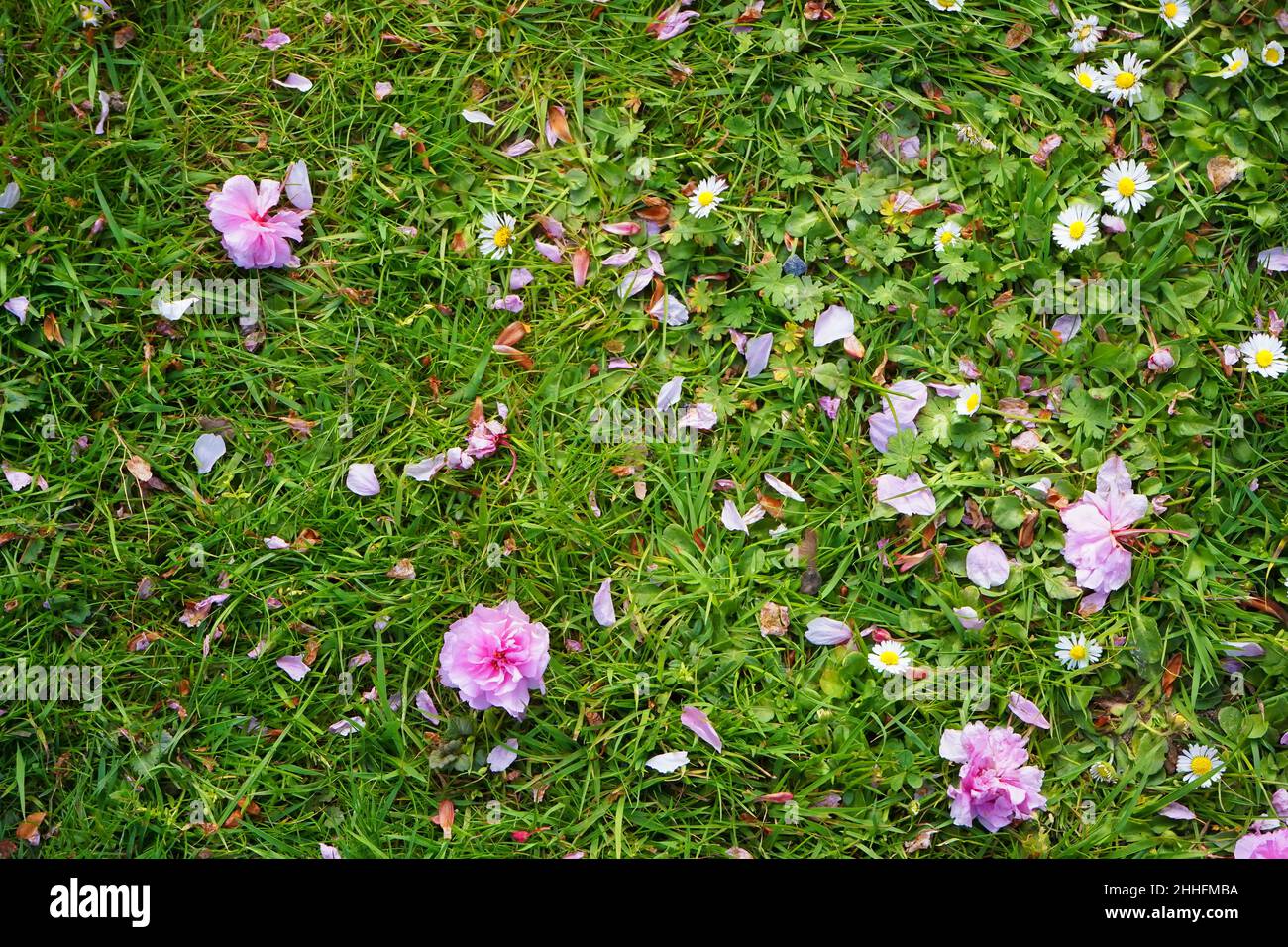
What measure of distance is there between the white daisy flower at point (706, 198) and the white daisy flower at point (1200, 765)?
5.92ft

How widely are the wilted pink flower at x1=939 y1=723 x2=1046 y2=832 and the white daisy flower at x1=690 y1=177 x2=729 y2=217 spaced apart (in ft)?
4.80

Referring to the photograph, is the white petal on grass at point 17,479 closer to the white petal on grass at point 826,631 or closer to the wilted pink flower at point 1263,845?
the white petal on grass at point 826,631

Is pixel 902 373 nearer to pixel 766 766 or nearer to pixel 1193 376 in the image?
pixel 1193 376

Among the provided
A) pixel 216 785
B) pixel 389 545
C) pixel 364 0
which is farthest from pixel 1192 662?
pixel 364 0

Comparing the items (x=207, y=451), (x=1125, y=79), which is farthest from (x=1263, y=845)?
(x=207, y=451)

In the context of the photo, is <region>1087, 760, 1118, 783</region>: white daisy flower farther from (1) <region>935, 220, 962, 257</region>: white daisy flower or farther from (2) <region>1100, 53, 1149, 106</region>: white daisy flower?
(2) <region>1100, 53, 1149, 106</region>: white daisy flower

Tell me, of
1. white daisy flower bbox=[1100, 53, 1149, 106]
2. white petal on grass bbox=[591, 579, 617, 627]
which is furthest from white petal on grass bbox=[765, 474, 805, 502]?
white daisy flower bbox=[1100, 53, 1149, 106]

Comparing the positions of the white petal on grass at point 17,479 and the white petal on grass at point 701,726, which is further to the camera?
the white petal on grass at point 17,479

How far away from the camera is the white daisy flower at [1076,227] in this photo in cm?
256

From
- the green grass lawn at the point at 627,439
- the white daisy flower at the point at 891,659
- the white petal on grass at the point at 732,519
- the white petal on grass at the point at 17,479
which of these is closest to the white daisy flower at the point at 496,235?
the green grass lawn at the point at 627,439

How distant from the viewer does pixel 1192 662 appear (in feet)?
7.98

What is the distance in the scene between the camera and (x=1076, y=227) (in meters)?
2.57

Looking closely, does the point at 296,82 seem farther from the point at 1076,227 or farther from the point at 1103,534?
the point at 1103,534

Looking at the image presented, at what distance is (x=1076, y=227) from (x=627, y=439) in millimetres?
1298
